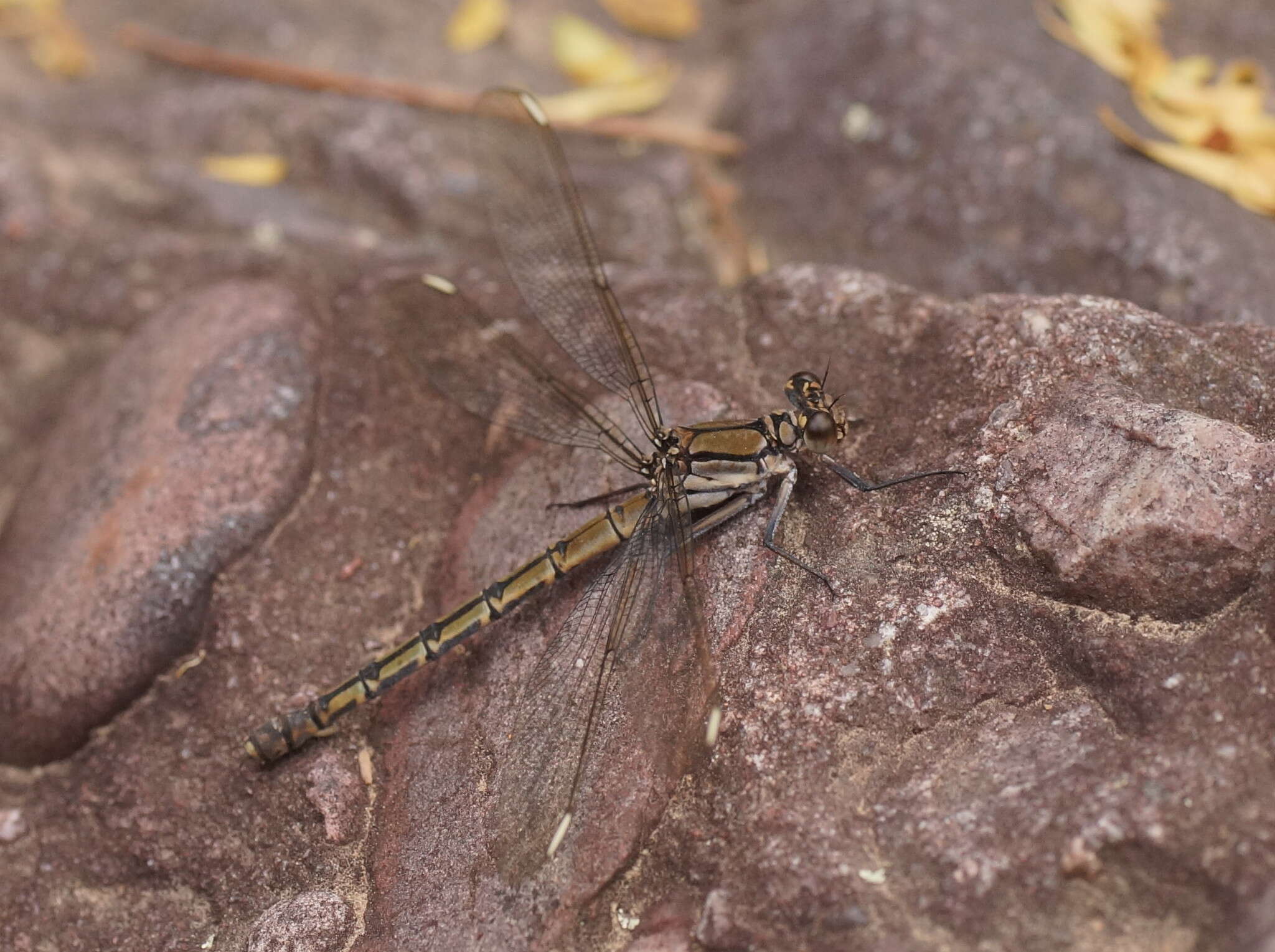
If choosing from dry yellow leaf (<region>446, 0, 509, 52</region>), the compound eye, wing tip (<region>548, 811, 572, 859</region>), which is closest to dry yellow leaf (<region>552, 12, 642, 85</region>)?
dry yellow leaf (<region>446, 0, 509, 52</region>)

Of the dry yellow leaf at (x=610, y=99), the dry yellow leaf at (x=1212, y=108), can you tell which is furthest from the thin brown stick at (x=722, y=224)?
the dry yellow leaf at (x=1212, y=108)

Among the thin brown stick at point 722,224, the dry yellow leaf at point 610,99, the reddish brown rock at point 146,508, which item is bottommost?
the reddish brown rock at point 146,508

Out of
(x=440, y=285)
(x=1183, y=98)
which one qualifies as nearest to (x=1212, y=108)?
(x=1183, y=98)

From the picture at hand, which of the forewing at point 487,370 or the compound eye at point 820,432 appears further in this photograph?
Answer: the forewing at point 487,370

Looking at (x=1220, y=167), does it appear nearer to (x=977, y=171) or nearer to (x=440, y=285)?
(x=977, y=171)

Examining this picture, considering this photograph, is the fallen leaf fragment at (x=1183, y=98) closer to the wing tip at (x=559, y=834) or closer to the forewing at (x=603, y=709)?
the forewing at (x=603, y=709)
